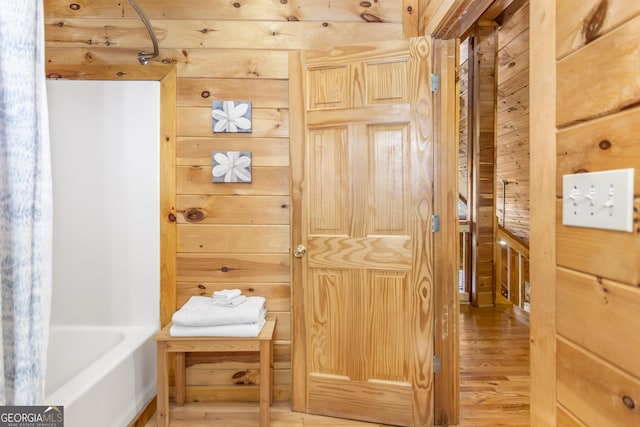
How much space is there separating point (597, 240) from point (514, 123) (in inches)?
141

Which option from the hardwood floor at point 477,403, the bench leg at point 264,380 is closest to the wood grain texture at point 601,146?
the bench leg at point 264,380

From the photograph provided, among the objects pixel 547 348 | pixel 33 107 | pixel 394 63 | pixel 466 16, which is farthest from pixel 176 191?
pixel 547 348

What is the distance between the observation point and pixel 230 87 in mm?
2125

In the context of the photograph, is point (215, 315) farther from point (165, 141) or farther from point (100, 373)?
point (165, 141)

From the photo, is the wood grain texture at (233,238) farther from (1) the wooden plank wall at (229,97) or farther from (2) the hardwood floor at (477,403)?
(2) the hardwood floor at (477,403)

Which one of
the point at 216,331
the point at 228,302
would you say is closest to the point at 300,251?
the point at 228,302

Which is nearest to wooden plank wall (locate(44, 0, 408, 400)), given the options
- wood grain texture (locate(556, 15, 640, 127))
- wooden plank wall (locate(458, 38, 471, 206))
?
wood grain texture (locate(556, 15, 640, 127))

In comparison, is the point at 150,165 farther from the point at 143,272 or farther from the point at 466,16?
the point at 466,16

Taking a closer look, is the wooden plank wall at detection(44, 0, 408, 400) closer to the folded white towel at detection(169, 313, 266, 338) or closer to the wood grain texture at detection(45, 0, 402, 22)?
the wood grain texture at detection(45, 0, 402, 22)

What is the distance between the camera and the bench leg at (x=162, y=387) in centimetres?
175

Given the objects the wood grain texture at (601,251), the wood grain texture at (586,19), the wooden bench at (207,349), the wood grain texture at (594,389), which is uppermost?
the wood grain texture at (586,19)

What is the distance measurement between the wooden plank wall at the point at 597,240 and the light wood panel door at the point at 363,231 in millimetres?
993

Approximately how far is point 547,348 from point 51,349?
2.44m

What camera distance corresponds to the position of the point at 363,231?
1905 mm
